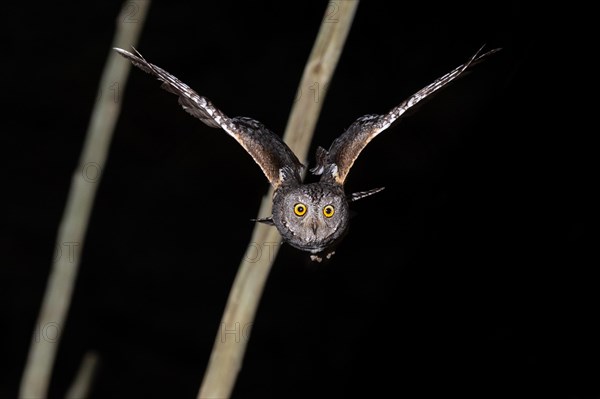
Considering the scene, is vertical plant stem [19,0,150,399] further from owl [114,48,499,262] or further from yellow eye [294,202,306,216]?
yellow eye [294,202,306,216]

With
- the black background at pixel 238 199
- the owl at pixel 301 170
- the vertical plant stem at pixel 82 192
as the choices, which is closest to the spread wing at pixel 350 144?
the owl at pixel 301 170

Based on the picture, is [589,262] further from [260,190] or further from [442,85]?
[442,85]

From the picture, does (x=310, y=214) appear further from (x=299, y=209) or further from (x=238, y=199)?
(x=238, y=199)

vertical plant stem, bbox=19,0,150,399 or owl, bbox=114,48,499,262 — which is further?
vertical plant stem, bbox=19,0,150,399

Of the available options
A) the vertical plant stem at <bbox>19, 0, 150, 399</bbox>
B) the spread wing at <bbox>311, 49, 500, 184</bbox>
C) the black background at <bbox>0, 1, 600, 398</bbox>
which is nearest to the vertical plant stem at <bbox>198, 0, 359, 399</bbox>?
the spread wing at <bbox>311, 49, 500, 184</bbox>

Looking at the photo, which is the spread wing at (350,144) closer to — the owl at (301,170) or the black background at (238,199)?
the owl at (301,170)

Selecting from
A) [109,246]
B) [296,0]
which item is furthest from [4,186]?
[296,0]

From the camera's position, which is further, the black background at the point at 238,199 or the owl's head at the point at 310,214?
the black background at the point at 238,199
